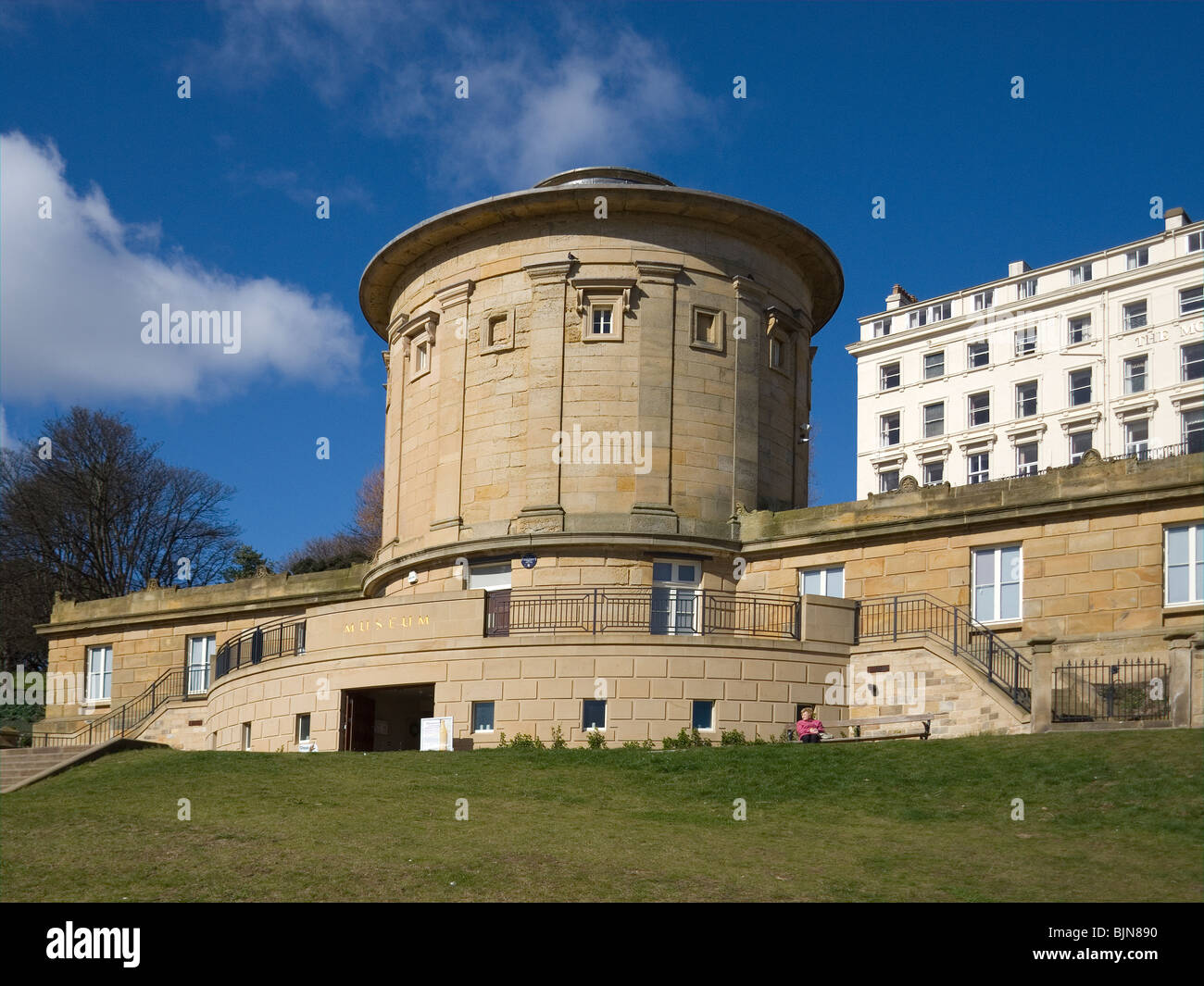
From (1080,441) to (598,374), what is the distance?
45.5m

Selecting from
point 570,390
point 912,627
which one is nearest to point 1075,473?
point 912,627

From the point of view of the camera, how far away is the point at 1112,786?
71.8 ft

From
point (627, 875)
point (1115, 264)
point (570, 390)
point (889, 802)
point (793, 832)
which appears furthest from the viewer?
point (1115, 264)

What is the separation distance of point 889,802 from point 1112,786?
309 cm

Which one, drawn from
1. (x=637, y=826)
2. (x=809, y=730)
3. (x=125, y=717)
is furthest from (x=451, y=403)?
(x=637, y=826)

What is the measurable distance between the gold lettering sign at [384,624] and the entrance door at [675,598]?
5.01 m

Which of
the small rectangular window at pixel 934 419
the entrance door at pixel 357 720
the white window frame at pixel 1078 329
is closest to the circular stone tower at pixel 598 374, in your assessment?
the entrance door at pixel 357 720

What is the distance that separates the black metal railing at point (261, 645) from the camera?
36.6 metres

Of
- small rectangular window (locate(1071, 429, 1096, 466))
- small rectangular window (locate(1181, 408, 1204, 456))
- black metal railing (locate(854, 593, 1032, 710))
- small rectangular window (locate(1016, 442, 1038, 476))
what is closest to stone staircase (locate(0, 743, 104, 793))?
black metal railing (locate(854, 593, 1032, 710))

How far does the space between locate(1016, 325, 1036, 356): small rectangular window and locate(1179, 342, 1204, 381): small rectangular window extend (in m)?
8.49

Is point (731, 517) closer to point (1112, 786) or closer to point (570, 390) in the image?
point (570, 390)

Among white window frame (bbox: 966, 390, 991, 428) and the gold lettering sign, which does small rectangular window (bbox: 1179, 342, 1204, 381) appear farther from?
the gold lettering sign

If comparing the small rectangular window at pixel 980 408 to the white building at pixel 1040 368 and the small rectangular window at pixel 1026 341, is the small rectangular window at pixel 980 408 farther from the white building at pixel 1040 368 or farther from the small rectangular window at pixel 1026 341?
the small rectangular window at pixel 1026 341

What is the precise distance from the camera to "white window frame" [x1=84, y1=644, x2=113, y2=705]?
4819 centimetres
